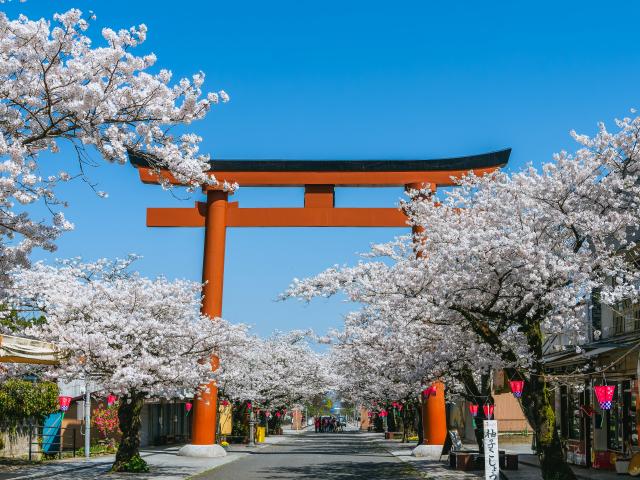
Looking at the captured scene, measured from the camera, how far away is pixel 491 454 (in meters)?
16.2

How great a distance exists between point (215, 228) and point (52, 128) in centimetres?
2115

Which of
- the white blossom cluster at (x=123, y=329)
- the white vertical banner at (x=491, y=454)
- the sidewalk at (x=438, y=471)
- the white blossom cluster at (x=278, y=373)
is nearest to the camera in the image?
the white vertical banner at (x=491, y=454)

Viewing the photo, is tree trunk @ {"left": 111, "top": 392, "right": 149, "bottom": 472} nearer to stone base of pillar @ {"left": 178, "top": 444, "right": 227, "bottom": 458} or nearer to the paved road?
the paved road

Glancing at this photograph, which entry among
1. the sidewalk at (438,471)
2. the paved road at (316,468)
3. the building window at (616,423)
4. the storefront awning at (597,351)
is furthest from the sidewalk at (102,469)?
the building window at (616,423)

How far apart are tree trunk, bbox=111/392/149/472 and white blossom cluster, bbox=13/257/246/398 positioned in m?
0.53

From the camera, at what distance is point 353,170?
103 feet

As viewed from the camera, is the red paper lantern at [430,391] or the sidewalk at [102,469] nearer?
the sidewalk at [102,469]

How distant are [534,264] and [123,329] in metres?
11.6

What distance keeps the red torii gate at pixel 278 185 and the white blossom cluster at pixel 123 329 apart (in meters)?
Answer: 4.19

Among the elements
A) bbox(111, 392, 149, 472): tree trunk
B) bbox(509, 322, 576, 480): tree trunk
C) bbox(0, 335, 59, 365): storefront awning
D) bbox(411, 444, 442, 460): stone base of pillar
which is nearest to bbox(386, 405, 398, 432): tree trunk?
bbox(411, 444, 442, 460): stone base of pillar

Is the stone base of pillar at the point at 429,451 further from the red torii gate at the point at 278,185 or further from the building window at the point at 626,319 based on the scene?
the building window at the point at 626,319

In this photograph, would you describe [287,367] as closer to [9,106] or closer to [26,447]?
[26,447]

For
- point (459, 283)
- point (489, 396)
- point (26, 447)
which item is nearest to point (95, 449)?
point (26, 447)

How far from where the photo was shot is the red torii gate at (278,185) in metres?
30.6
